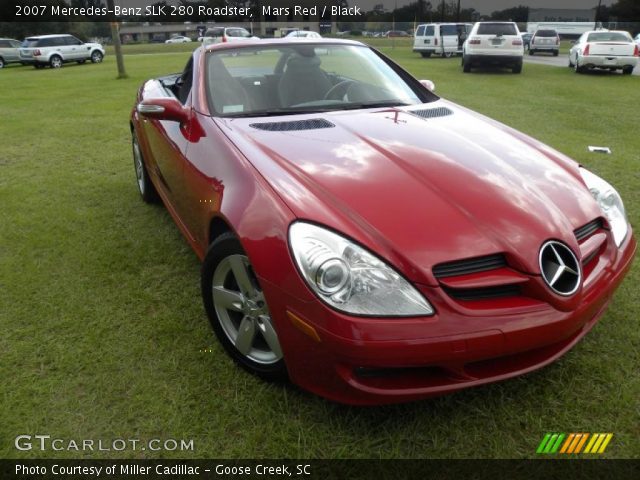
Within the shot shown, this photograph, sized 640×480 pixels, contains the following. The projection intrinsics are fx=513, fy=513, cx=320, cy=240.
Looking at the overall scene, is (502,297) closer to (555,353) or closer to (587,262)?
(555,353)

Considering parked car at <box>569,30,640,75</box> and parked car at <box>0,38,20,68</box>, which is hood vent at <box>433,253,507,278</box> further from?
parked car at <box>0,38,20,68</box>

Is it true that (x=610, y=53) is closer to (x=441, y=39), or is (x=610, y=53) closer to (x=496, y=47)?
(x=496, y=47)

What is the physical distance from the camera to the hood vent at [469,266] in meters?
1.72

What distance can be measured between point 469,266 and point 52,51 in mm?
25436

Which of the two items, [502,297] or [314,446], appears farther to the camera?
[314,446]

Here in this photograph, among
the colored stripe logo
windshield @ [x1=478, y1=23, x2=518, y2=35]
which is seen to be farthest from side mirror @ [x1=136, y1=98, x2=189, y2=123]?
windshield @ [x1=478, y1=23, x2=518, y2=35]

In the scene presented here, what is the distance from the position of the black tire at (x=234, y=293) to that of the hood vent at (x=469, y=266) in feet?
2.29

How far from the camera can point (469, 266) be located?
1.76 meters

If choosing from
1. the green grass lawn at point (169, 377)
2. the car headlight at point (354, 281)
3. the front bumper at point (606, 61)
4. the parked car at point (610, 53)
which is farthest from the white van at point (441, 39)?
the car headlight at point (354, 281)

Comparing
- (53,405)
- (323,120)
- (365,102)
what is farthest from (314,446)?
(365,102)

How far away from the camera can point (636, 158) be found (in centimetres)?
547

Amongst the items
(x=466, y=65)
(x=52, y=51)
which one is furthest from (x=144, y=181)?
(x=52, y=51)

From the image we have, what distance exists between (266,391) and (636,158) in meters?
5.13

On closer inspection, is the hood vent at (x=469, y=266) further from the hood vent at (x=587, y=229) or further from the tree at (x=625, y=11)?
the tree at (x=625, y=11)
